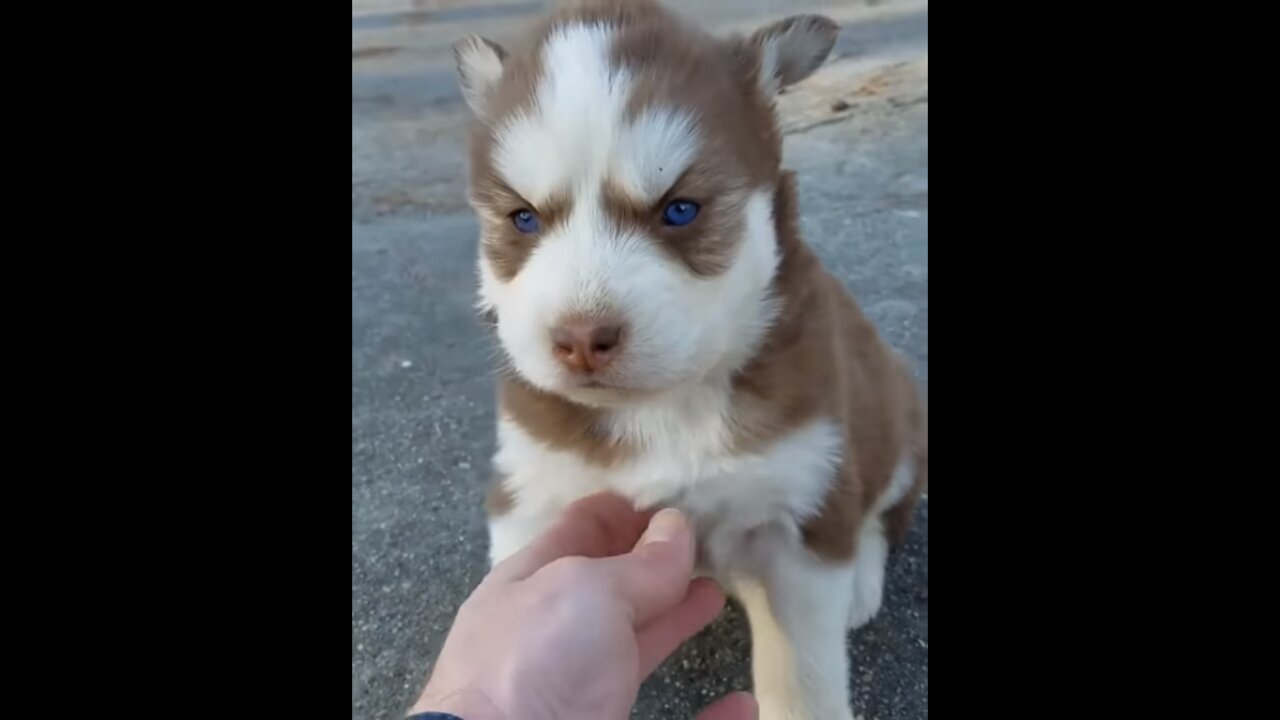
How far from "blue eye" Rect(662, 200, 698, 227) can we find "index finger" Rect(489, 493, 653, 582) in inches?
18.3

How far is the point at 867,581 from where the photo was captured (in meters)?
1.83

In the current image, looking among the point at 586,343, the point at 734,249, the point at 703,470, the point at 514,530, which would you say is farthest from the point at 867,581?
the point at 586,343

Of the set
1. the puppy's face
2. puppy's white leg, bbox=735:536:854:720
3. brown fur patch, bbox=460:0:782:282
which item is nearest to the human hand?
puppy's white leg, bbox=735:536:854:720

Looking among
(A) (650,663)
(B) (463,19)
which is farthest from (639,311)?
(B) (463,19)

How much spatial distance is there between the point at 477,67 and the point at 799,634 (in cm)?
104

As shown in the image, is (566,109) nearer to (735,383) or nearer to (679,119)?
(679,119)

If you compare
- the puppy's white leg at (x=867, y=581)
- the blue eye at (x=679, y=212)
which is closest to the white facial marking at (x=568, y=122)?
the blue eye at (x=679, y=212)

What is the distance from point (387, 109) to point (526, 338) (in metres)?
1.48

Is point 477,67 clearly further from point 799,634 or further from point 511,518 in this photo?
point 799,634

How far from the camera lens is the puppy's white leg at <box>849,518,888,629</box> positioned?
181 cm

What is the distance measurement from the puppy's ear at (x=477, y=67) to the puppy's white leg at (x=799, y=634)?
2.73 feet

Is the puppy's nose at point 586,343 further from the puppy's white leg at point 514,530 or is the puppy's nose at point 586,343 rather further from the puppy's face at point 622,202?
the puppy's white leg at point 514,530

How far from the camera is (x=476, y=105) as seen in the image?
1.41m

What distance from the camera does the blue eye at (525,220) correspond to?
1.23 m
